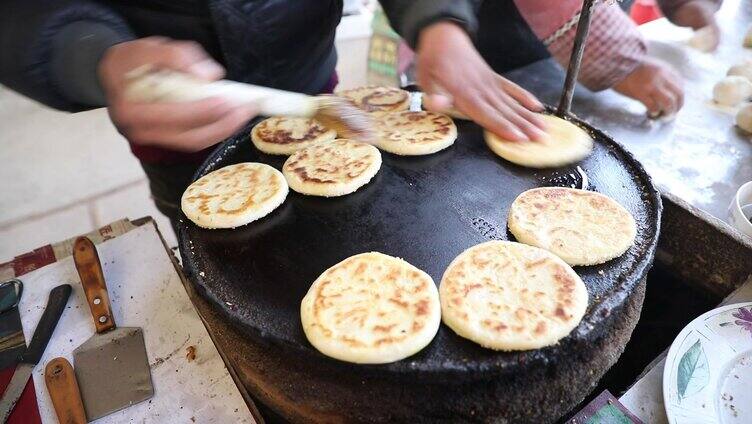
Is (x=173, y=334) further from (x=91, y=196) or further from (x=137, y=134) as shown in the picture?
(x=91, y=196)

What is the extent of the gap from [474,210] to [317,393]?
2.39ft

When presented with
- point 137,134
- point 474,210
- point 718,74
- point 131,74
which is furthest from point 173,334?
point 718,74

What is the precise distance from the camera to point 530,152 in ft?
5.43

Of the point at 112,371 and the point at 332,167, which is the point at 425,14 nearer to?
the point at 332,167

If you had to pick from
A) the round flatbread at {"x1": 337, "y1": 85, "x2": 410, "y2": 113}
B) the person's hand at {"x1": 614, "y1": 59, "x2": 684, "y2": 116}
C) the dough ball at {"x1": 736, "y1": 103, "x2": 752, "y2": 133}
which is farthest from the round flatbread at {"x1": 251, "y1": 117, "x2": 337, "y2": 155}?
the dough ball at {"x1": 736, "y1": 103, "x2": 752, "y2": 133}

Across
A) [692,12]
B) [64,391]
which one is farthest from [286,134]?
[692,12]

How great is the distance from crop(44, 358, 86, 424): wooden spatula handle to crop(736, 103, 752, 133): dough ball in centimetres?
301

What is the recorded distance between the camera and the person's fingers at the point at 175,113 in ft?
4.46

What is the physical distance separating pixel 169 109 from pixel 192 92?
0.26 ft

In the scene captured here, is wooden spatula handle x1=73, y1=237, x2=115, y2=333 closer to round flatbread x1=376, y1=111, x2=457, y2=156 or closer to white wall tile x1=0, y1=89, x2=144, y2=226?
round flatbread x1=376, y1=111, x2=457, y2=156

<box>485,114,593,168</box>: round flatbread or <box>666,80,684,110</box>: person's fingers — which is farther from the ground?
<box>485,114,593,168</box>: round flatbread

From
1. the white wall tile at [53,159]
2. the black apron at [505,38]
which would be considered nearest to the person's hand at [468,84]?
the black apron at [505,38]

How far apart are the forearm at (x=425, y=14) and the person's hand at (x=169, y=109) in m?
0.75

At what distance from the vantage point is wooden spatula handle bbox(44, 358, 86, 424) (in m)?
1.44
